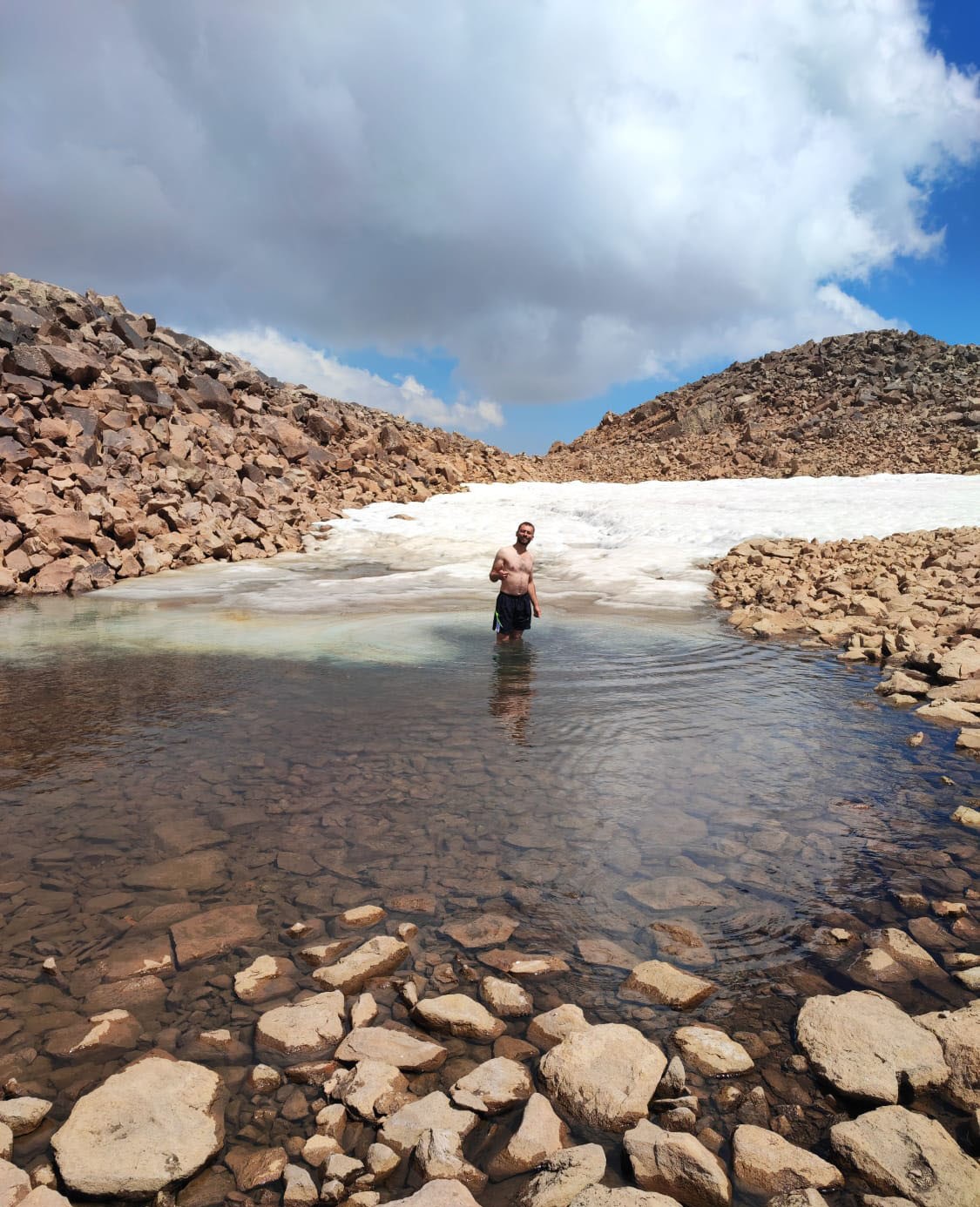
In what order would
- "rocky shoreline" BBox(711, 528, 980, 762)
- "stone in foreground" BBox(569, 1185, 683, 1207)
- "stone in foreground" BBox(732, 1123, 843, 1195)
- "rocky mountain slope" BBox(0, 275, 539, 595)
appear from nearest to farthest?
1. "stone in foreground" BBox(569, 1185, 683, 1207)
2. "stone in foreground" BBox(732, 1123, 843, 1195)
3. "rocky shoreline" BBox(711, 528, 980, 762)
4. "rocky mountain slope" BBox(0, 275, 539, 595)

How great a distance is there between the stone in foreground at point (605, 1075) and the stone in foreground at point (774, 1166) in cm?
30

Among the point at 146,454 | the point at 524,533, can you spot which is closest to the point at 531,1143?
the point at 524,533

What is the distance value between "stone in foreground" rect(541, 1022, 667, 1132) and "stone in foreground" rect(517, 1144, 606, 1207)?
15cm

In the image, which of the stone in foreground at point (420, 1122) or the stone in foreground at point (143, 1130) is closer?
the stone in foreground at point (143, 1130)

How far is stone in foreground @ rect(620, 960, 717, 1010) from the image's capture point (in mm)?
2824

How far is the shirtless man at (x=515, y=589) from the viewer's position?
9.11 meters

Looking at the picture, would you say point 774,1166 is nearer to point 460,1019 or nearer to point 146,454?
point 460,1019

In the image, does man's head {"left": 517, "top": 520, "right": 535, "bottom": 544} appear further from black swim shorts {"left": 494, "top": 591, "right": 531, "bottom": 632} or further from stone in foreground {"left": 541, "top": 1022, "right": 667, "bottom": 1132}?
stone in foreground {"left": 541, "top": 1022, "right": 667, "bottom": 1132}

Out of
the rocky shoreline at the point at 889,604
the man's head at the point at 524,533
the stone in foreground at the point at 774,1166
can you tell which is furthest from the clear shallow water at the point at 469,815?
the man's head at the point at 524,533

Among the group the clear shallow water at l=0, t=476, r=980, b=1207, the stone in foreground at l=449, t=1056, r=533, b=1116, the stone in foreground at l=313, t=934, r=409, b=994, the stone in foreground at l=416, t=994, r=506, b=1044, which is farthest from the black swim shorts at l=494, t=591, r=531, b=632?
the stone in foreground at l=449, t=1056, r=533, b=1116

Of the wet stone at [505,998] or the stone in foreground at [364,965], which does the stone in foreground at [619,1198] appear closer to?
the wet stone at [505,998]

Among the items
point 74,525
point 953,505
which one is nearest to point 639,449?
point 953,505

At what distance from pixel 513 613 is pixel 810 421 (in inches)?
1286

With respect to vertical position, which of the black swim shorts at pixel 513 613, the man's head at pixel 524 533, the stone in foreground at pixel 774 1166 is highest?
the man's head at pixel 524 533
